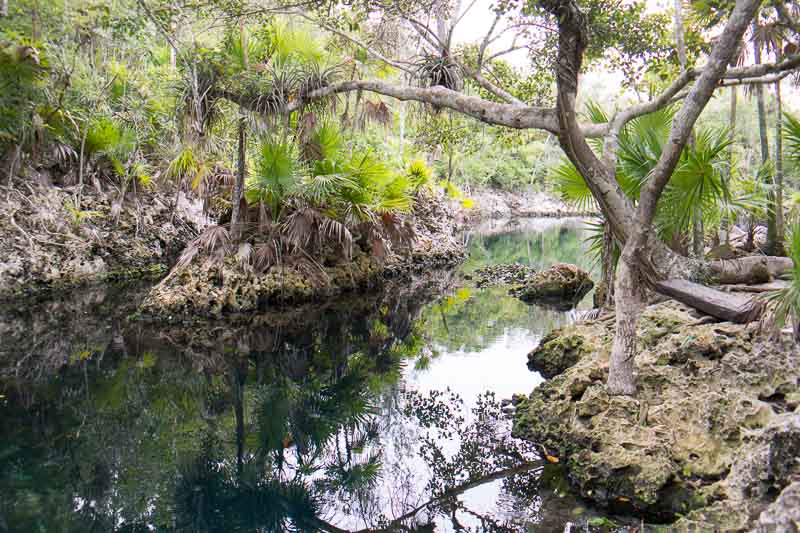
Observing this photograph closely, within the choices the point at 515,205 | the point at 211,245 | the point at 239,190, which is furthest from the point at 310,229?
the point at 515,205

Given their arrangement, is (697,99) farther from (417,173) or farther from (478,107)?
(417,173)

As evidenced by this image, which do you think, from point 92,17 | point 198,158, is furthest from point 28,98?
point 198,158

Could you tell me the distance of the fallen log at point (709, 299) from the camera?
5.27m

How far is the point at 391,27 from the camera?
37.5ft

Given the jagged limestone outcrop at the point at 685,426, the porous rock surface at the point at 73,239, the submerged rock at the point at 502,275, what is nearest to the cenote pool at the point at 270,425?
the jagged limestone outcrop at the point at 685,426

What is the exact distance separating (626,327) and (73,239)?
12.3 metres

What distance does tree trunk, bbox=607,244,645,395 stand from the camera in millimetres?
4934

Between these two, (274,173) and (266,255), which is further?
(266,255)

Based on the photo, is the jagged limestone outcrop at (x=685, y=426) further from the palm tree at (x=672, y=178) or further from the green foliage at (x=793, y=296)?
the palm tree at (x=672, y=178)

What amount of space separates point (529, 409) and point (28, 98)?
10731 millimetres

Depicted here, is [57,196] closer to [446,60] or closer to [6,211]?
[6,211]

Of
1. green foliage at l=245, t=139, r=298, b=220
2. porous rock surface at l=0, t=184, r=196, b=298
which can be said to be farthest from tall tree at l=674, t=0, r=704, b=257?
porous rock surface at l=0, t=184, r=196, b=298

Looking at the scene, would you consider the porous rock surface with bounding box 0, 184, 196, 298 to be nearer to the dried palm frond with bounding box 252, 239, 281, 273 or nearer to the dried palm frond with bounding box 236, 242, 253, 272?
the dried palm frond with bounding box 236, 242, 253, 272

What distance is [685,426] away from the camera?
4.41m
